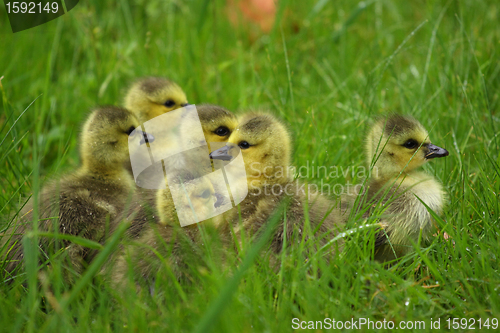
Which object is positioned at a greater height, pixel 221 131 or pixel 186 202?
pixel 186 202

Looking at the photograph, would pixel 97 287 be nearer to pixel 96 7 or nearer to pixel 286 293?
pixel 286 293

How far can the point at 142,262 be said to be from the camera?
5.52 feet

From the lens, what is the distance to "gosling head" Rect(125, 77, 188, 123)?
284 cm

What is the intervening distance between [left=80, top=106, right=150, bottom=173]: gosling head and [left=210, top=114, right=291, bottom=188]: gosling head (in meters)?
0.50

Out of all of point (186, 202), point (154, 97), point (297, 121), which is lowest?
point (297, 121)

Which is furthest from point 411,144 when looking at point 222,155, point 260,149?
point 222,155

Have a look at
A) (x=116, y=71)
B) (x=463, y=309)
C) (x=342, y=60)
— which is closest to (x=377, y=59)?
(x=342, y=60)

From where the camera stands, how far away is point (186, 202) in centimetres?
175

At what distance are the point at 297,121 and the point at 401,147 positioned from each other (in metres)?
0.74

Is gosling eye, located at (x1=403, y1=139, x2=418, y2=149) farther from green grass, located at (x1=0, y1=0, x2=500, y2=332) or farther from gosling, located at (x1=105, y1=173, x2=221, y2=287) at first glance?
gosling, located at (x1=105, y1=173, x2=221, y2=287)

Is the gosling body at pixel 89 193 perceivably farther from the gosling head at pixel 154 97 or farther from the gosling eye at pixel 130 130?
the gosling head at pixel 154 97

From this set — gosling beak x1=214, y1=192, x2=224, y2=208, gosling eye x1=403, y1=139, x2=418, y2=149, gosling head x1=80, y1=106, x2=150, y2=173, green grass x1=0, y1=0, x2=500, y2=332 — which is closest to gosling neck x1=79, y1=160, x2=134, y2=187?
gosling head x1=80, y1=106, x2=150, y2=173

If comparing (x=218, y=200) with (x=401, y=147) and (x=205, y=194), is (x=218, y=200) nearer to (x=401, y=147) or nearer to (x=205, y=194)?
(x=205, y=194)

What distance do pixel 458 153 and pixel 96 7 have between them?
114 inches
